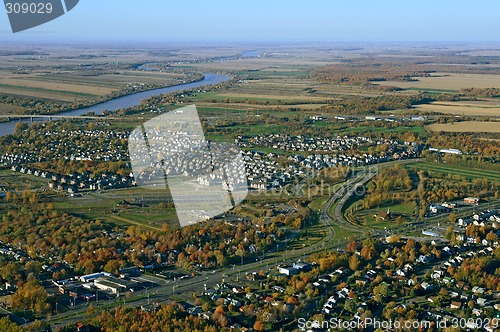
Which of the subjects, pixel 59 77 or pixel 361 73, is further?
pixel 361 73

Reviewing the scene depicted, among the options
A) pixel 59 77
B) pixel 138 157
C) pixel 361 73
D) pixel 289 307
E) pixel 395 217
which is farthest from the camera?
pixel 361 73

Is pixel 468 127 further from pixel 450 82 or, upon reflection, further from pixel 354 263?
pixel 450 82

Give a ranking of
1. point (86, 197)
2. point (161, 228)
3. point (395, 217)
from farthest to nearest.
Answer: point (86, 197)
point (395, 217)
point (161, 228)

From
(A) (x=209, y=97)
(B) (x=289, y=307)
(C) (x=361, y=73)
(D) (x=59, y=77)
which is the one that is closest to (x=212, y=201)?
(B) (x=289, y=307)

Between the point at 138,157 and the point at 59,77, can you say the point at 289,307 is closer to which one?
the point at 138,157

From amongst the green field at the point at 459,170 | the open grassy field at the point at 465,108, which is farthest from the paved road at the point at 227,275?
the open grassy field at the point at 465,108

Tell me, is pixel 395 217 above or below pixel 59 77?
below

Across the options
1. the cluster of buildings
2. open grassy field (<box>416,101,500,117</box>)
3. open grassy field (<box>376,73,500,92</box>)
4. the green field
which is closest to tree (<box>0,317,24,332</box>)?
the cluster of buildings
